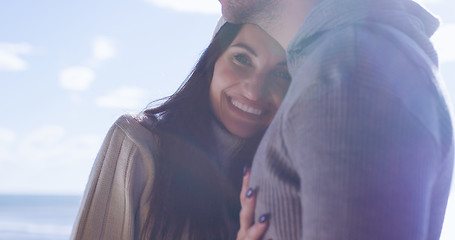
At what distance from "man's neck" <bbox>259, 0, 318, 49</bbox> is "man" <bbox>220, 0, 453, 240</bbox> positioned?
0.24 m

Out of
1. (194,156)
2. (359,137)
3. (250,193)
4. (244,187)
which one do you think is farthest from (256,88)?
(359,137)

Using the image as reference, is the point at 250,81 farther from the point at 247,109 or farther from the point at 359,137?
the point at 359,137

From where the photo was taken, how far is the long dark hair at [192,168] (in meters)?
1.91

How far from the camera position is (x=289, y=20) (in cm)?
118

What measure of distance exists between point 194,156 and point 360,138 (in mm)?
1347

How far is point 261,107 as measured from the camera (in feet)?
6.26

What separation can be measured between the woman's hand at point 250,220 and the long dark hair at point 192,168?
80 centimetres

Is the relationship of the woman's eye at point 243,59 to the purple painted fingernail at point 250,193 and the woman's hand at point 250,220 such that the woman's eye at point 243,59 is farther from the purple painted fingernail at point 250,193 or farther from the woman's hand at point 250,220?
the purple painted fingernail at point 250,193

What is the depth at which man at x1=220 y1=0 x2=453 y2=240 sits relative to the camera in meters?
0.75

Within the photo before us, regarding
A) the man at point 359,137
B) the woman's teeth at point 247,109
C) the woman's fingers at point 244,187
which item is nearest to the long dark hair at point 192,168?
the woman's teeth at point 247,109

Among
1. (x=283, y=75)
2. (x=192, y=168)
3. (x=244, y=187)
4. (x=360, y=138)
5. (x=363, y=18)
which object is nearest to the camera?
(x=360, y=138)

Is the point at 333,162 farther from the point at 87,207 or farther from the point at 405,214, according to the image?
the point at 87,207

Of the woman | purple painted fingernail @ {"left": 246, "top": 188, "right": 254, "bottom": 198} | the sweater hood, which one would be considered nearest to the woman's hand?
purple painted fingernail @ {"left": 246, "top": 188, "right": 254, "bottom": 198}

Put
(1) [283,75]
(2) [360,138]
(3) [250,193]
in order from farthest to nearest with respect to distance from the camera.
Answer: (1) [283,75] → (3) [250,193] → (2) [360,138]
